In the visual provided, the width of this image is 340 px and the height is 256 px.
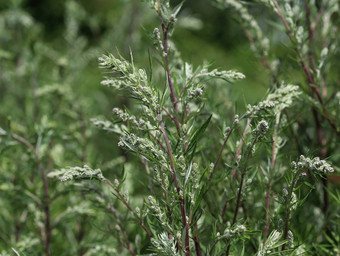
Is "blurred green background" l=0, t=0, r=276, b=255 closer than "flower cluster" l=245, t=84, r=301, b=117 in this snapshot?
No

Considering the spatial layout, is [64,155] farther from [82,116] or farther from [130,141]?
[130,141]

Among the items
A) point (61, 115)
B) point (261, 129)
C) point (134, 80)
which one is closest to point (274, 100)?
point (261, 129)

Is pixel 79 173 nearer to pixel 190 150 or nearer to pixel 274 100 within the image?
pixel 190 150

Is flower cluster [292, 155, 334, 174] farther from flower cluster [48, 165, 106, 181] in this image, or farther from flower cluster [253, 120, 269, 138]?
flower cluster [48, 165, 106, 181]

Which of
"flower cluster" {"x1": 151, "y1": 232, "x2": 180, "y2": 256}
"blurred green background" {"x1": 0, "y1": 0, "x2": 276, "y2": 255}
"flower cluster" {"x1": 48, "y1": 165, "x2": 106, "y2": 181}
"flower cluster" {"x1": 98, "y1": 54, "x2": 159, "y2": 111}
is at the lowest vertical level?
"blurred green background" {"x1": 0, "y1": 0, "x2": 276, "y2": 255}

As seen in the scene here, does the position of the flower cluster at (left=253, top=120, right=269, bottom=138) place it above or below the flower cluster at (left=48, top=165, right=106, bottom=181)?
above

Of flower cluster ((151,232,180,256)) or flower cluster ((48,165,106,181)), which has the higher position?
flower cluster ((48,165,106,181))

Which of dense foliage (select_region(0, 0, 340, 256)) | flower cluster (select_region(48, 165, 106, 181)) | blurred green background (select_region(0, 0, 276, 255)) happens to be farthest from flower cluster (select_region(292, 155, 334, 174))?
flower cluster (select_region(48, 165, 106, 181))

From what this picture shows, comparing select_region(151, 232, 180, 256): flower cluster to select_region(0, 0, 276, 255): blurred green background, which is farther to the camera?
select_region(0, 0, 276, 255): blurred green background

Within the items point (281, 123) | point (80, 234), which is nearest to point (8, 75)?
point (80, 234)

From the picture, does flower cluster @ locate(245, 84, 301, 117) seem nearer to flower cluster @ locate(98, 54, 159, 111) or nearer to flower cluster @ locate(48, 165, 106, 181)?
flower cluster @ locate(98, 54, 159, 111)

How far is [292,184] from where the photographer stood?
529 millimetres

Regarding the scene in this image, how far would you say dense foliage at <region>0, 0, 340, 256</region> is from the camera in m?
0.56

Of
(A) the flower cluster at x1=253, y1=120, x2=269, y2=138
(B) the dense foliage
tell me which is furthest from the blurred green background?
(A) the flower cluster at x1=253, y1=120, x2=269, y2=138
